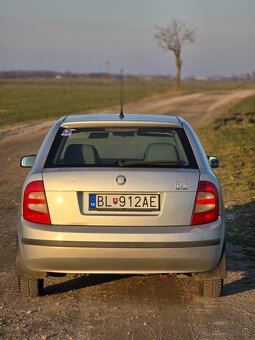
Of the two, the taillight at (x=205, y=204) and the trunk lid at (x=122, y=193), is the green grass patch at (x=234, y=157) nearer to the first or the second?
the taillight at (x=205, y=204)

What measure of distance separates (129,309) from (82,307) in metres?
0.36

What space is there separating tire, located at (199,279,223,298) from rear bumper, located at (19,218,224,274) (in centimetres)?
42

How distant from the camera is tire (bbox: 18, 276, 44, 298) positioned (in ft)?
17.2

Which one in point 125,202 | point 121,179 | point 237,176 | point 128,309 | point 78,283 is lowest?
point 237,176

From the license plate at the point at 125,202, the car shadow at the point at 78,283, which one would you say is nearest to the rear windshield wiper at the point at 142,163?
the license plate at the point at 125,202

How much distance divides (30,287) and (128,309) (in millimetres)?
816

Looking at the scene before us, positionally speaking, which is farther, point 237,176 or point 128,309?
point 237,176

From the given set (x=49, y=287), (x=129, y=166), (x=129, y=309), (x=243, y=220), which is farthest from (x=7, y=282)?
(x=243, y=220)

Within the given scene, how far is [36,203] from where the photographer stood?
487cm

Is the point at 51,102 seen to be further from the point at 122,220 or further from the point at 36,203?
the point at 122,220

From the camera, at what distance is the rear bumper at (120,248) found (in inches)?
185

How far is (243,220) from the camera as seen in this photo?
8.41 metres

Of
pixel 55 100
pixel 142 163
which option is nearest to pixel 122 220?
pixel 142 163

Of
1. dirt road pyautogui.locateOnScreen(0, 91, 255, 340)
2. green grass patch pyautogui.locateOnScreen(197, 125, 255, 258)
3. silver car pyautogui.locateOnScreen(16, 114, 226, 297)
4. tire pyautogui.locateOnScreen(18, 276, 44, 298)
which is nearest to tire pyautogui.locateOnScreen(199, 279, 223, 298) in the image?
dirt road pyautogui.locateOnScreen(0, 91, 255, 340)
